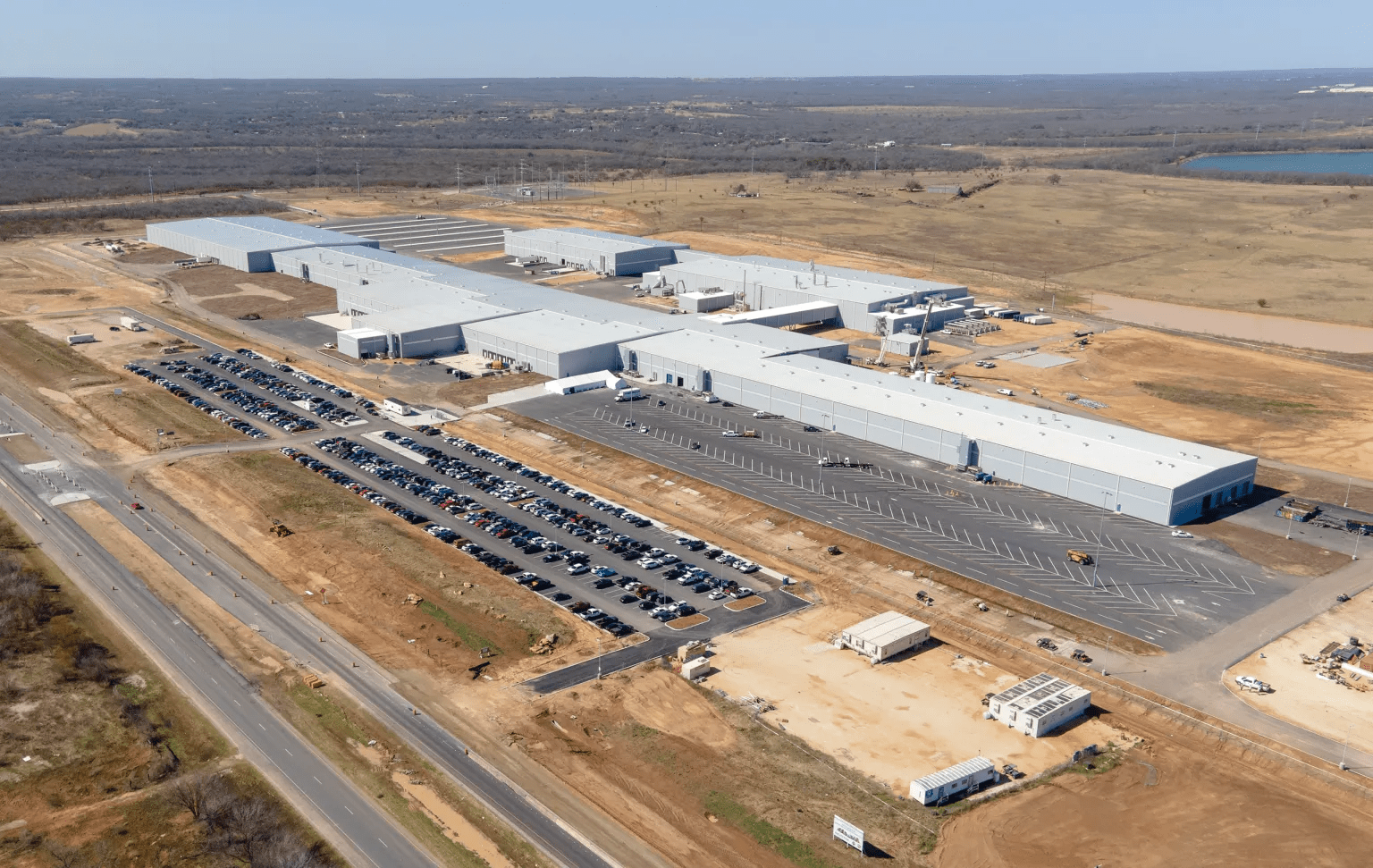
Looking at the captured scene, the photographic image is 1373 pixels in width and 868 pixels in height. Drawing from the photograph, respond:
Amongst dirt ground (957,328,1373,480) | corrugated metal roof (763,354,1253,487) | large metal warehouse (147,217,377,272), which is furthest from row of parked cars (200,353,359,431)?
dirt ground (957,328,1373,480)

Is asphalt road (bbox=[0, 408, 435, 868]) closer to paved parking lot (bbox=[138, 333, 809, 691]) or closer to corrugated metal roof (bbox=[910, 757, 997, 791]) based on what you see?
paved parking lot (bbox=[138, 333, 809, 691])

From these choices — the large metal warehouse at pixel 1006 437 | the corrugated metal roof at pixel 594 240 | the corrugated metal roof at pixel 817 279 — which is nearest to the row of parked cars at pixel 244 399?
the large metal warehouse at pixel 1006 437

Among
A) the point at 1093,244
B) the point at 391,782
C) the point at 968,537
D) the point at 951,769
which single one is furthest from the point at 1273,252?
Result: the point at 391,782

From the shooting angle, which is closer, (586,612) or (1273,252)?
(586,612)

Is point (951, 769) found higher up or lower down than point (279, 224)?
Answer: lower down

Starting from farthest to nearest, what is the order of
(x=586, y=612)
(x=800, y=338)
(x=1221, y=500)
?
(x=800, y=338) → (x=1221, y=500) → (x=586, y=612)

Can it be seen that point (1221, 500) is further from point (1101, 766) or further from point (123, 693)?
point (123, 693)

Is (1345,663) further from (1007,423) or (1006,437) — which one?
(1007,423)

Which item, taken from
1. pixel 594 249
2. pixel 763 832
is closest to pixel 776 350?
pixel 594 249
